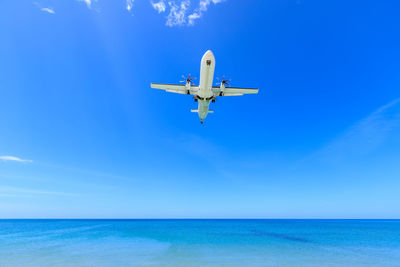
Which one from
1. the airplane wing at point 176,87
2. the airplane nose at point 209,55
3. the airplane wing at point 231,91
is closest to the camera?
the airplane nose at point 209,55

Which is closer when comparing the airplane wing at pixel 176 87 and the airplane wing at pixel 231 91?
the airplane wing at pixel 176 87

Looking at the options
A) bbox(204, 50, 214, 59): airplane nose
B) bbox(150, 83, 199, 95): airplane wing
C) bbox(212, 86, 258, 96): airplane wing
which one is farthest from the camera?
bbox(212, 86, 258, 96): airplane wing

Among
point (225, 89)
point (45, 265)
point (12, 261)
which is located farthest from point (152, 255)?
Answer: point (225, 89)

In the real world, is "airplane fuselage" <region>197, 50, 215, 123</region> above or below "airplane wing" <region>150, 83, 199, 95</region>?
below

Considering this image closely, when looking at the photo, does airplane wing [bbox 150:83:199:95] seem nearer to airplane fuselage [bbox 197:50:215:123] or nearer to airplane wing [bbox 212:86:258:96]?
airplane fuselage [bbox 197:50:215:123]

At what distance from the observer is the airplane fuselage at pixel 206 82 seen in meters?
16.1

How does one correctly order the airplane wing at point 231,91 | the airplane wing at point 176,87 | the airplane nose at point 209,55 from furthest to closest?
the airplane wing at point 231,91
the airplane wing at point 176,87
the airplane nose at point 209,55

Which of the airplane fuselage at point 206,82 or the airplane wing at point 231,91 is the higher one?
the airplane wing at point 231,91

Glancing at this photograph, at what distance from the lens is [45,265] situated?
16.8 meters

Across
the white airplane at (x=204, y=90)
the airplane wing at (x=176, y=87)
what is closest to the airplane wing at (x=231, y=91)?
the white airplane at (x=204, y=90)

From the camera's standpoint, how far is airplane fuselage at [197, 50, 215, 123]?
16.1 meters

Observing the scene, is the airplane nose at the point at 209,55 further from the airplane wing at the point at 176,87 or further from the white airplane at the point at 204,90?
the airplane wing at the point at 176,87

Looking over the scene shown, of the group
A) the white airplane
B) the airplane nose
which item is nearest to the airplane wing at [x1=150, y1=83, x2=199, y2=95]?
the white airplane

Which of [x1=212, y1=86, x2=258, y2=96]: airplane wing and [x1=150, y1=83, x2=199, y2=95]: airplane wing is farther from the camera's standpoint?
[x1=212, y1=86, x2=258, y2=96]: airplane wing
